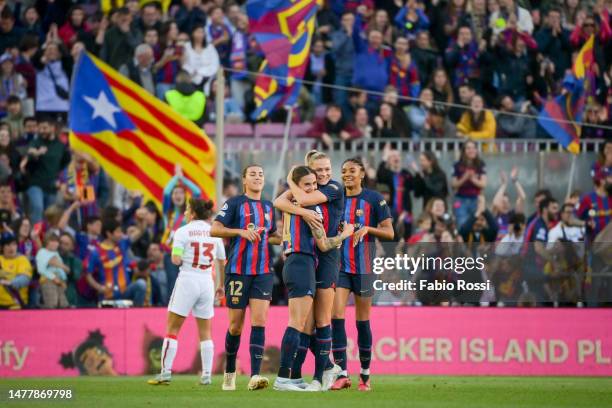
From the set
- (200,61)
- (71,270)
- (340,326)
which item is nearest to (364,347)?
(340,326)

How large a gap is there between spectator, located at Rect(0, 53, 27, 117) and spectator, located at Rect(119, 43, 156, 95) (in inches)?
72.2

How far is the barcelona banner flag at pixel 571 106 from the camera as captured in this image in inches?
885

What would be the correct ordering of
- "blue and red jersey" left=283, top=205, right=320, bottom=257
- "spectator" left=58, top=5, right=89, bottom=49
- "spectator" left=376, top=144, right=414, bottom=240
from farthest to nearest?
1. "spectator" left=58, top=5, right=89, bottom=49
2. "spectator" left=376, top=144, right=414, bottom=240
3. "blue and red jersey" left=283, top=205, right=320, bottom=257

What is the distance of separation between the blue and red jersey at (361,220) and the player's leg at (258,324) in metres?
0.87

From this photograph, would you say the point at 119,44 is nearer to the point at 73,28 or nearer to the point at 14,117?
the point at 73,28

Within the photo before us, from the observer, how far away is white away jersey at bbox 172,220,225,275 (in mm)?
15258

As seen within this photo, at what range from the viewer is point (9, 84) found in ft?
78.2

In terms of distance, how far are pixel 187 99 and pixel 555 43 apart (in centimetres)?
696

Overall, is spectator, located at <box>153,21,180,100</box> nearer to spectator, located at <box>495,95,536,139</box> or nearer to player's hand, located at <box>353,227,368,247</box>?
spectator, located at <box>495,95,536,139</box>

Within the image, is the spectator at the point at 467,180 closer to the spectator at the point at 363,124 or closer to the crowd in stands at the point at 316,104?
the crowd in stands at the point at 316,104

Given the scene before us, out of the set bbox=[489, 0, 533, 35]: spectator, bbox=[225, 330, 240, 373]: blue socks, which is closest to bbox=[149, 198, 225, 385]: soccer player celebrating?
bbox=[225, 330, 240, 373]: blue socks

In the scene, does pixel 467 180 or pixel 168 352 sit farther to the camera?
pixel 467 180

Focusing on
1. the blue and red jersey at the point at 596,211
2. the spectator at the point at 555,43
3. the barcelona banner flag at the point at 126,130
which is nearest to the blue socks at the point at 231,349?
the barcelona banner flag at the point at 126,130

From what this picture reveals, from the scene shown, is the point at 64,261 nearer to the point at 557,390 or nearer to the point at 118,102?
the point at 118,102
